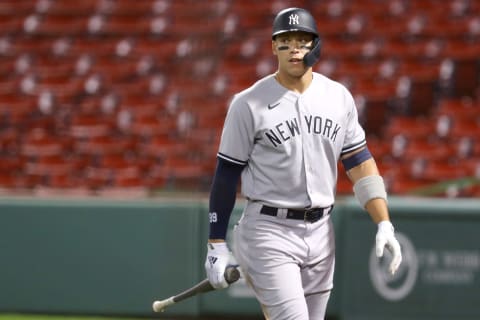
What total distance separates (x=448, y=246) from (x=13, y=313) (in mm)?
3222

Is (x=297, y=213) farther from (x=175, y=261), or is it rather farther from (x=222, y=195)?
(x=175, y=261)

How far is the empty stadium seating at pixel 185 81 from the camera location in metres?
9.64

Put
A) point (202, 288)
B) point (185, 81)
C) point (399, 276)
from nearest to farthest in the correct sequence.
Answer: point (202, 288) < point (399, 276) < point (185, 81)

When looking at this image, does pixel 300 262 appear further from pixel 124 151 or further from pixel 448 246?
pixel 124 151

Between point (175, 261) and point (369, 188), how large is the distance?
3.64 metres

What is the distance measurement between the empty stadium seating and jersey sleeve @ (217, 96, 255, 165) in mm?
4811

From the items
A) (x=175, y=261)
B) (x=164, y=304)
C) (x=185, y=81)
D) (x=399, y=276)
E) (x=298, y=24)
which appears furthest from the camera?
(x=185, y=81)

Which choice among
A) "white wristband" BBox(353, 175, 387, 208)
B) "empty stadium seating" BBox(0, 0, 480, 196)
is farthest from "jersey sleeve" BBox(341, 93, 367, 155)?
"empty stadium seating" BBox(0, 0, 480, 196)

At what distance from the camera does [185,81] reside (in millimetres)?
9547

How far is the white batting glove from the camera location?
367 centimetres

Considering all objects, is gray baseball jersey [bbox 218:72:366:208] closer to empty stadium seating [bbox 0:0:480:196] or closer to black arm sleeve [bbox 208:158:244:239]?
black arm sleeve [bbox 208:158:244:239]

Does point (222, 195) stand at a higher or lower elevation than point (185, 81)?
lower

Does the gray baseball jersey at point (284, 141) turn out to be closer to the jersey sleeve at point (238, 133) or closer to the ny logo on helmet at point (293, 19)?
the jersey sleeve at point (238, 133)

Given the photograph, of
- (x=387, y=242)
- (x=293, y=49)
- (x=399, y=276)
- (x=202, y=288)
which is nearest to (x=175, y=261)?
(x=399, y=276)
